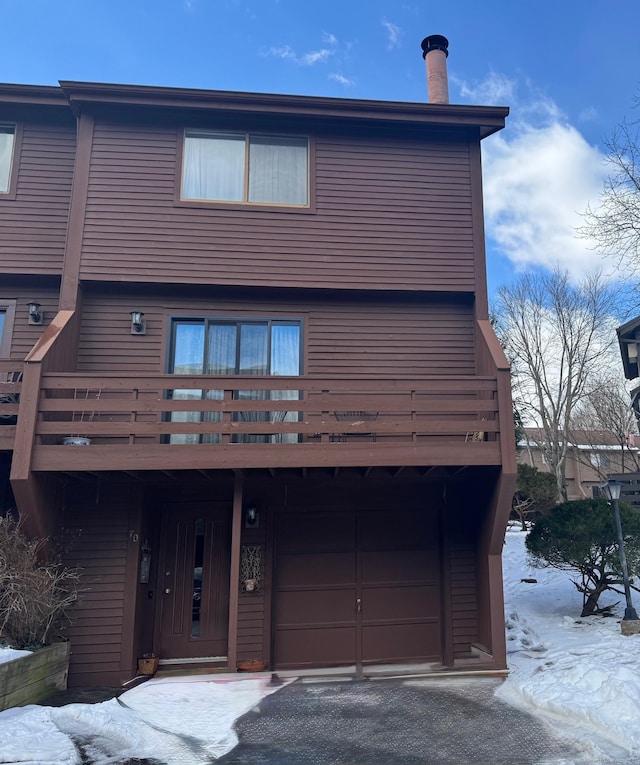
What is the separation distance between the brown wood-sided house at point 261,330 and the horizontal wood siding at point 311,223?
0.03 m

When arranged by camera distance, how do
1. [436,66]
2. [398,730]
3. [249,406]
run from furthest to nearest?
1. [436,66]
2. [249,406]
3. [398,730]

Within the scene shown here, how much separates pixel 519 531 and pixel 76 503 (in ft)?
38.9

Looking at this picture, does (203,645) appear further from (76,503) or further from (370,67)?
(370,67)

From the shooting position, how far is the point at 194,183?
29.9 ft

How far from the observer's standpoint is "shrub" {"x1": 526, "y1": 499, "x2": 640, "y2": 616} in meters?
8.71

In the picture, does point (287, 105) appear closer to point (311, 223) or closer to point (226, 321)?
point (311, 223)

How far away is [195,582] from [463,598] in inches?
151

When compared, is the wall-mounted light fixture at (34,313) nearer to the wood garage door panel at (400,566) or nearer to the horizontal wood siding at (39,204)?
the horizontal wood siding at (39,204)

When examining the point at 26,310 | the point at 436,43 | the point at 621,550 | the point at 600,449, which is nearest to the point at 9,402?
the point at 26,310

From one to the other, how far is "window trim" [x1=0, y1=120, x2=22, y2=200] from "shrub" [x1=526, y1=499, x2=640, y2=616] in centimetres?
937

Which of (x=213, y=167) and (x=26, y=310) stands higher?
(x=213, y=167)

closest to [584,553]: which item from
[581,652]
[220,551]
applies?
[581,652]

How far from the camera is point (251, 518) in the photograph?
8.68 meters

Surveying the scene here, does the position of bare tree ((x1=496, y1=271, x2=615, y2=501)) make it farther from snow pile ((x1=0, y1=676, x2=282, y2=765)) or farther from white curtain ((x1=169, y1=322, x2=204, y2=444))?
snow pile ((x1=0, y1=676, x2=282, y2=765))
